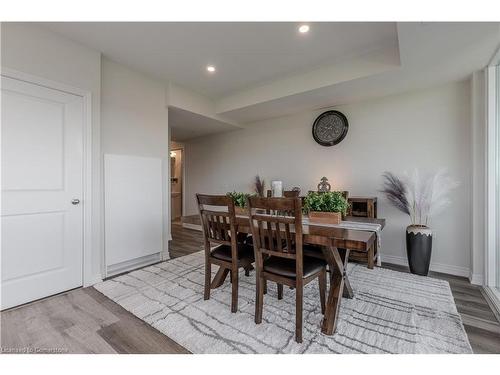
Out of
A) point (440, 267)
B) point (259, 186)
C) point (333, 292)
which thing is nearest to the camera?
point (333, 292)

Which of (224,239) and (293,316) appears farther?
(224,239)

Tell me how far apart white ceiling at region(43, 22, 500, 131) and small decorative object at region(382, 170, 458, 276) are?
3.89 ft

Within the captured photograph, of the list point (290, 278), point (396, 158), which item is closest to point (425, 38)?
point (396, 158)

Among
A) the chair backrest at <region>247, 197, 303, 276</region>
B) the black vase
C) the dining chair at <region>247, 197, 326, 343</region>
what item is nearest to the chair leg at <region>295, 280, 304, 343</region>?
the dining chair at <region>247, 197, 326, 343</region>

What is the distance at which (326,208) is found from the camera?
2070 mm

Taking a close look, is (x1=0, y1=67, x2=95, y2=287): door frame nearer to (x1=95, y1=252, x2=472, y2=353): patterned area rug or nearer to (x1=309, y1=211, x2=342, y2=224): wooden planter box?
(x1=95, y1=252, x2=472, y2=353): patterned area rug

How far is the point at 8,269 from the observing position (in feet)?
6.62

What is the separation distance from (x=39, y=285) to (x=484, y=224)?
4526 mm

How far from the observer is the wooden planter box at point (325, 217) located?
1979 mm

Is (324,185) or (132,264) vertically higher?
(324,185)

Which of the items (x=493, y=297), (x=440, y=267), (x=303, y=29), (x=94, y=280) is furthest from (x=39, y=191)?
(x=440, y=267)

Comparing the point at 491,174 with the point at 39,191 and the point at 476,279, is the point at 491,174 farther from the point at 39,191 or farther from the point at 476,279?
the point at 39,191

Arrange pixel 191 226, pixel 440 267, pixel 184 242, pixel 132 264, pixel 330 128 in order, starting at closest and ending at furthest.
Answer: pixel 440 267
pixel 132 264
pixel 330 128
pixel 184 242
pixel 191 226

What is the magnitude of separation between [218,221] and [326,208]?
970 millimetres
